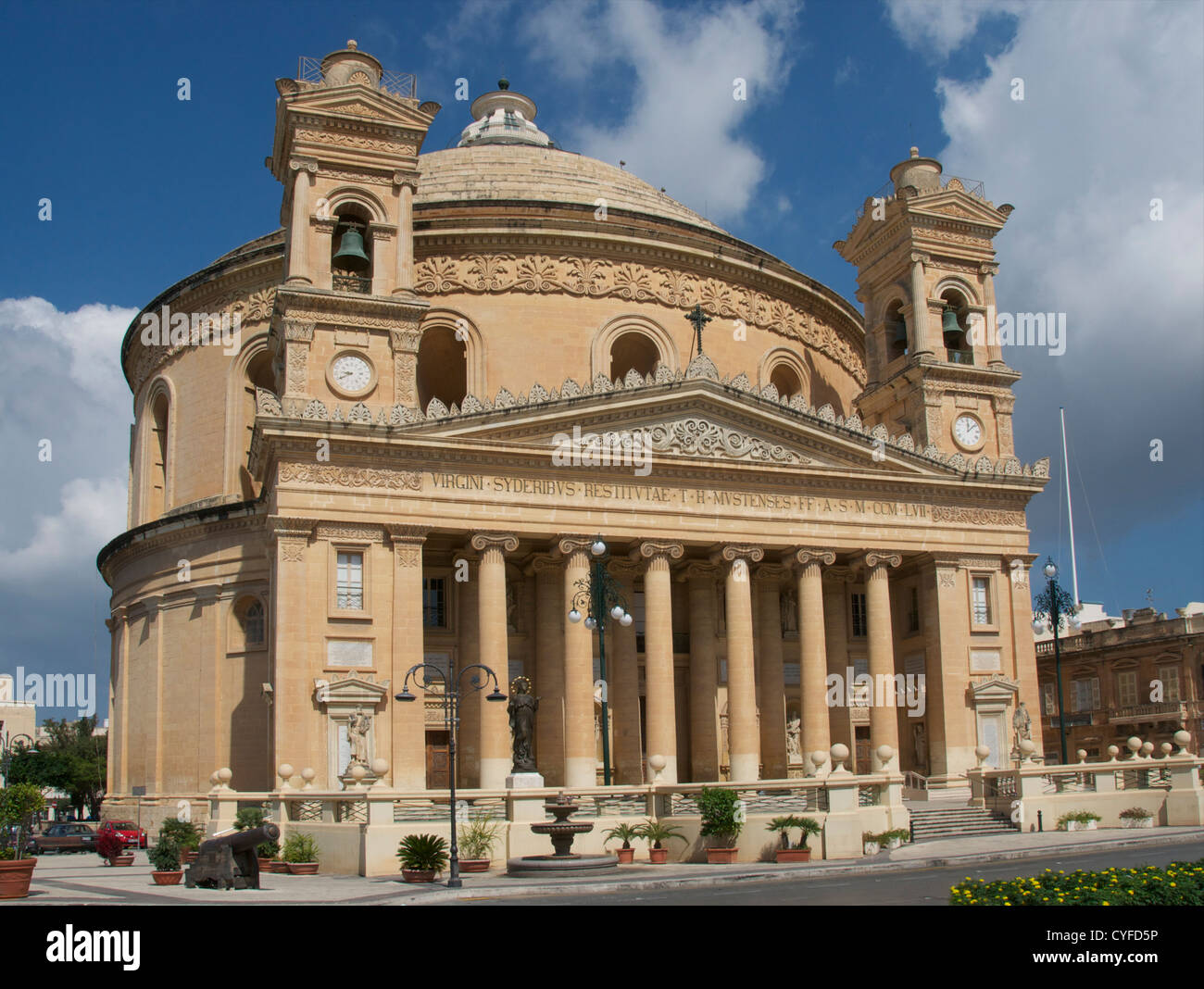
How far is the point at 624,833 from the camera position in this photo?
1153 inches

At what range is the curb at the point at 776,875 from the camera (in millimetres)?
22656

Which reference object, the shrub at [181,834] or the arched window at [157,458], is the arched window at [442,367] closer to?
the arched window at [157,458]

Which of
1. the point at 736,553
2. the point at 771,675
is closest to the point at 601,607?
the point at 736,553

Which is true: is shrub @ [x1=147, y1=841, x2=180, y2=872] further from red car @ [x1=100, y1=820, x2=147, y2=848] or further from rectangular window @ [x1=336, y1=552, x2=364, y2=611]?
red car @ [x1=100, y1=820, x2=147, y2=848]

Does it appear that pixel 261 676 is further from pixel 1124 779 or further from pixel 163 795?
pixel 1124 779

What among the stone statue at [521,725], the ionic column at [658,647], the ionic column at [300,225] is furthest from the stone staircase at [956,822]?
the ionic column at [300,225]

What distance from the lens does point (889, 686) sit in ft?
132

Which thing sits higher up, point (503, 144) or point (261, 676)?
point (503, 144)

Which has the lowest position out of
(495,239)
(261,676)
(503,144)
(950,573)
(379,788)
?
(379,788)

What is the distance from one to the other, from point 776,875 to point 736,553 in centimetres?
1440

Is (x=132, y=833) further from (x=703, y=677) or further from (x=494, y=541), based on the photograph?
(x=703, y=677)

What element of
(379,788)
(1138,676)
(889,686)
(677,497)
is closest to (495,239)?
(677,497)
